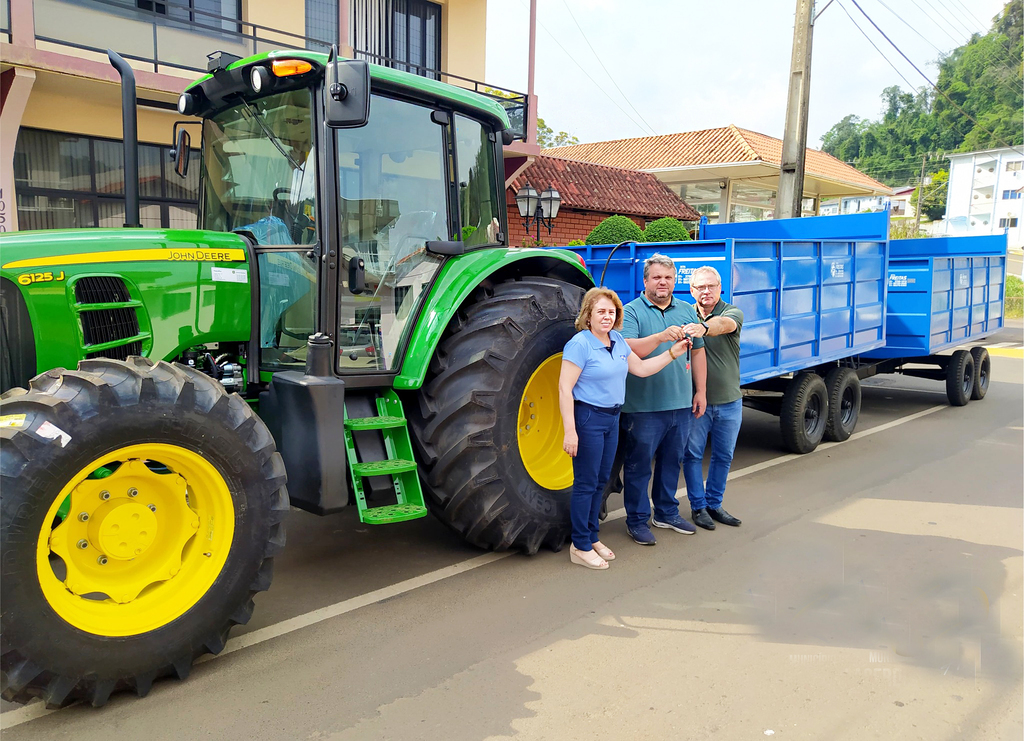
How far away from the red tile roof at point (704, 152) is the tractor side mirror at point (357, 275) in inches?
783

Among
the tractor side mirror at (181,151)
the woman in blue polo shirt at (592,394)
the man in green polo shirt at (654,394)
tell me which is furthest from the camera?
the man in green polo shirt at (654,394)

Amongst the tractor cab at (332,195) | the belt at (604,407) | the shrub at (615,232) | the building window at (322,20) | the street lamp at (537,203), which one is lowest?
the belt at (604,407)

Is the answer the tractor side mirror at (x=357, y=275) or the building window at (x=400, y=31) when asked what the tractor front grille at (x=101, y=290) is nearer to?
the tractor side mirror at (x=357, y=275)

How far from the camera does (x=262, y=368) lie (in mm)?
3961

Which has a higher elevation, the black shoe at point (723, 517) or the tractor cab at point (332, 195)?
the tractor cab at point (332, 195)

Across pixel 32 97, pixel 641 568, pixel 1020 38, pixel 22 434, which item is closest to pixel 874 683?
pixel 641 568

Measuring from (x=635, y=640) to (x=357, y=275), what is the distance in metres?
2.24

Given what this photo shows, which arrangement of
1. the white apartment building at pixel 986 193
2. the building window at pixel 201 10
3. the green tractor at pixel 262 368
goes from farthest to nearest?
1. the white apartment building at pixel 986 193
2. the building window at pixel 201 10
3. the green tractor at pixel 262 368

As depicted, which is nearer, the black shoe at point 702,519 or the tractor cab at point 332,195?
the tractor cab at point 332,195

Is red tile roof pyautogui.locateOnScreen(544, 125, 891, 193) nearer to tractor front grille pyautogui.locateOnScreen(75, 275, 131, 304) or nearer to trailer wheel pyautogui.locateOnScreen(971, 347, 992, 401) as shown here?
trailer wheel pyautogui.locateOnScreen(971, 347, 992, 401)

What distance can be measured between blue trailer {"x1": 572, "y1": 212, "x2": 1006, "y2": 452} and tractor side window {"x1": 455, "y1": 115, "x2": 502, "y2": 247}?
1.77 metres

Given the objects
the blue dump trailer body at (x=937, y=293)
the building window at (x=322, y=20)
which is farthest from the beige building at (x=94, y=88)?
the blue dump trailer body at (x=937, y=293)

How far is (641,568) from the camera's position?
440 cm

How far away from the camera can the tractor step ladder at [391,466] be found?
371 cm
